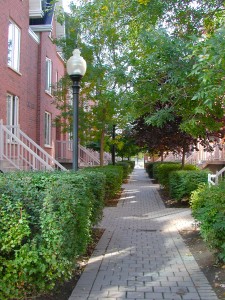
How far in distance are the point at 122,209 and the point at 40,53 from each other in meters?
9.02

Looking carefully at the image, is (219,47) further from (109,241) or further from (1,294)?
(109,241)

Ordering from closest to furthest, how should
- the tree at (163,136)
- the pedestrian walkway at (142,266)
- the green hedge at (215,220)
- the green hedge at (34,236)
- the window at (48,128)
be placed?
the green hedge at (34,236)
the pedestrian walkway at (142,266)
the green hedge at (215,220)
the tree at (163,136)
the window at (48,128)

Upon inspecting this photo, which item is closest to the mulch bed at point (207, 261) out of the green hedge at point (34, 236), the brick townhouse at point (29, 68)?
the green hedge at point (34, 236)

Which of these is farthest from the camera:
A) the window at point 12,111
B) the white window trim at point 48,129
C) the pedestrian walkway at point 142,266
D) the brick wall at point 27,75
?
the white window trim at point 48,129

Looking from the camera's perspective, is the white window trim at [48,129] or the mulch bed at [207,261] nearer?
the mulch bed at [207,261]

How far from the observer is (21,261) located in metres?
4.05

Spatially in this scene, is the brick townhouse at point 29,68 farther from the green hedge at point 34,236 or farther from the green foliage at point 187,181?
the green hedge at point 34,236

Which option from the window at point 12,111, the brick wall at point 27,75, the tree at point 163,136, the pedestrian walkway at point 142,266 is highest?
the brick wall at point 27,75

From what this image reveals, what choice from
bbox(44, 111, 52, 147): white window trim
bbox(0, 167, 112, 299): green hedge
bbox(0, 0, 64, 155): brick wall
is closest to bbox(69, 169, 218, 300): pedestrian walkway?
bbox(0, 167, 112, 299): green hedge

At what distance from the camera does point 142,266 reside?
20.1ft

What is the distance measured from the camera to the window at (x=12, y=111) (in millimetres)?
14152

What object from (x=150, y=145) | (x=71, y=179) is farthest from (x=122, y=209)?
(x=71, y=179)

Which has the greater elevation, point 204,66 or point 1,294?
point 204,66

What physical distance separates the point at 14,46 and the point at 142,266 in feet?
36.3
